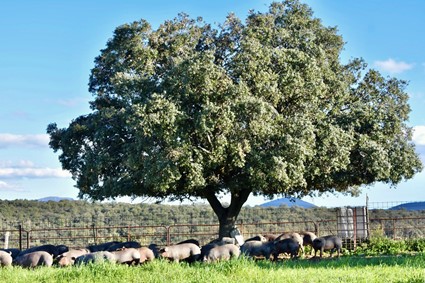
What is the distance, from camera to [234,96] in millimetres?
28359

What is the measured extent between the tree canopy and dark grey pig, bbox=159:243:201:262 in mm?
4224

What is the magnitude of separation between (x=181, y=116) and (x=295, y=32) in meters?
7.97

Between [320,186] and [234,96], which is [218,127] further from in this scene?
[320,186]

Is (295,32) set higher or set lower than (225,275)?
higher

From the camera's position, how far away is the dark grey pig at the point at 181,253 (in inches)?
923

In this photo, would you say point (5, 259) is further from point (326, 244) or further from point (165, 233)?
point (165, 233)

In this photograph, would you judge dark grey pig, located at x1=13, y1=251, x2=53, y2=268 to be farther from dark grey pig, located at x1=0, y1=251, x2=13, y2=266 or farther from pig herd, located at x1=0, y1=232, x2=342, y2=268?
dark grey pig, located at x1=0, y1=251, x2=13, y2=266

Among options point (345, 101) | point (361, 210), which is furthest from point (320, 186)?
point (345, 101)

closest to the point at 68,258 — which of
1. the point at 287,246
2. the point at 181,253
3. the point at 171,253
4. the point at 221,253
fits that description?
the point at 171,253

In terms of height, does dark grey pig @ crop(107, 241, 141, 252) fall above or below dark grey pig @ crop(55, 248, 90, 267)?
above

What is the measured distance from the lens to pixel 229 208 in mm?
33688

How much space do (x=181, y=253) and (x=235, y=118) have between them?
7079 mm

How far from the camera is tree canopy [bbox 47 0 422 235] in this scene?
28.2 meters

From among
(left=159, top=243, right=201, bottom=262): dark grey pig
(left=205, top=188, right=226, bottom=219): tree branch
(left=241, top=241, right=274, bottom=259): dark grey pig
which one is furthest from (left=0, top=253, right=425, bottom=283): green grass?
(left=205, top=188, right=226, bottom=219): tree branch
